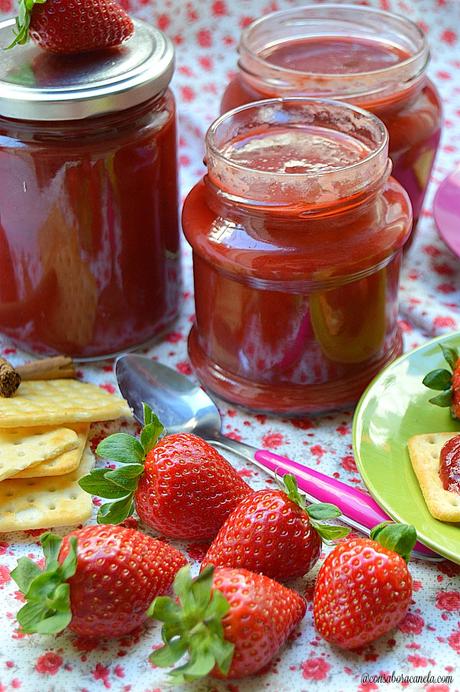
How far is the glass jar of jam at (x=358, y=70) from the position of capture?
68.6 inches

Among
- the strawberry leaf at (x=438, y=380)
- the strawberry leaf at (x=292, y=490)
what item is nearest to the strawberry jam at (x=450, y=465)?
the strawberry leaf at (x=438, y=380)

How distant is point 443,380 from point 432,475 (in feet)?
0.59

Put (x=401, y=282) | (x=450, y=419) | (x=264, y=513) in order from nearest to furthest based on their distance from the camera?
1. (x=264, y=513)
2. (x=450, y=419)
3. (x=401, y=282)

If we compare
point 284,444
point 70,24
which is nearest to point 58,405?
point 284,444

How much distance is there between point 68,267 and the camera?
1.64 m

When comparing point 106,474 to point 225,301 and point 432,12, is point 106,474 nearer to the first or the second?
point 225,301

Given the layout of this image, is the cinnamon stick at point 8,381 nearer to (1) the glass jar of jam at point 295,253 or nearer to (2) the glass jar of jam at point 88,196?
(2) the glass jar of jam at point 88,196

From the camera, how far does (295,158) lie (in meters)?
1.53

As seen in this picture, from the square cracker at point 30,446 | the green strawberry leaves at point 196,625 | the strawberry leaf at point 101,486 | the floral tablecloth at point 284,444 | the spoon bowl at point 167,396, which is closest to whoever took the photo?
the green strawberry leaves at point 196,625

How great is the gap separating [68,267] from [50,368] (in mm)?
172

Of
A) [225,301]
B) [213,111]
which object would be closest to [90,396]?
[225,301]

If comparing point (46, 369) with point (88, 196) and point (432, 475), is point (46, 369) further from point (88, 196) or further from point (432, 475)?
point (432, 475)

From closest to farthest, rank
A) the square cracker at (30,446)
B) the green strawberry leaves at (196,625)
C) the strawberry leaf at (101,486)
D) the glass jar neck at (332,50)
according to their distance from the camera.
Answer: the green strawberry leaves at (196,625), the strawberry leaf at (101,486), the square cracker at (30,446), the glass jar neck at (332,50)

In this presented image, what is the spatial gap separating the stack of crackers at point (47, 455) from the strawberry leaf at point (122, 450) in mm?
125
